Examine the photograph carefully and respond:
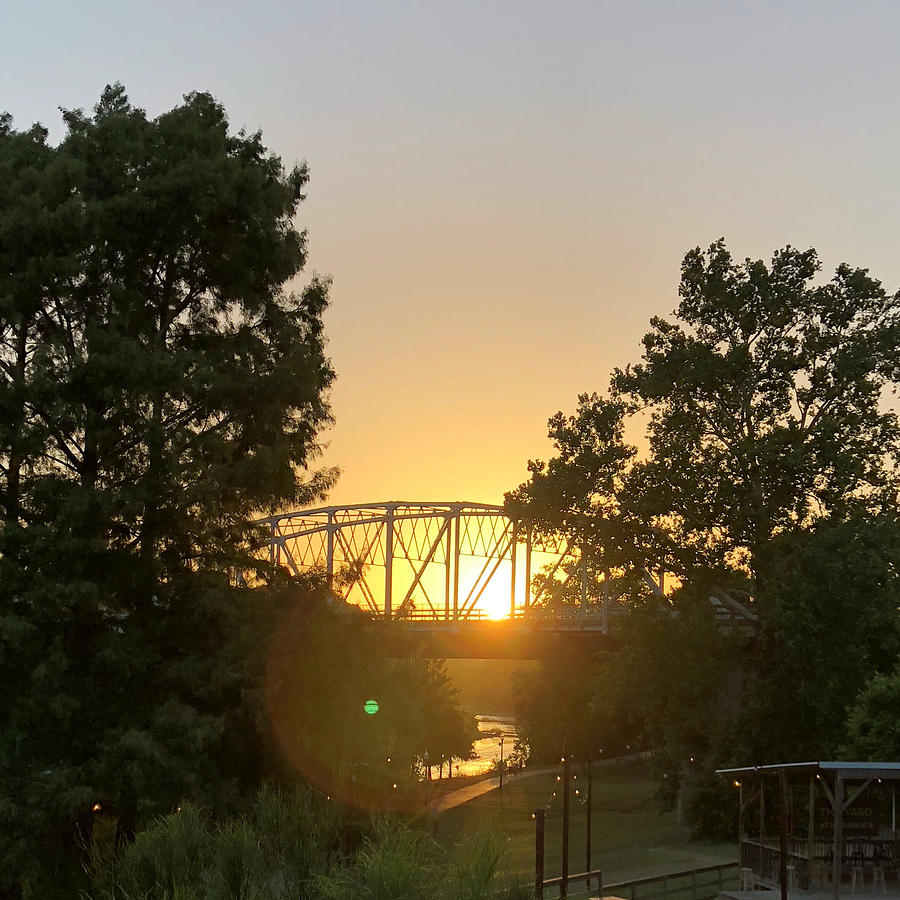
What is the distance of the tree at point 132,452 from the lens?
31.8 m

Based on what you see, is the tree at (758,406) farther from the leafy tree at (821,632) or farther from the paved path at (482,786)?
the paved path at (482,786)

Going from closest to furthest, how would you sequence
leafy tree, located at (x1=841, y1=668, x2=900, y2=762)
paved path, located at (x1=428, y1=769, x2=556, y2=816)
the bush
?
1. the bush
2. leafy tree, located at (x1=841, y1=668, x2=900, y2=762)
3. paved path, located at (x1=428, y1=769, x2=556, y2=816)

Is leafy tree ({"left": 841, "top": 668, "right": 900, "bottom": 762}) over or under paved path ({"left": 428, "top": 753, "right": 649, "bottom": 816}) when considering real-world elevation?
over

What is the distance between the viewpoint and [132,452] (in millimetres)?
34750

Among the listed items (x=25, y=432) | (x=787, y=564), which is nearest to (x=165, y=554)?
(x=25, y=432)

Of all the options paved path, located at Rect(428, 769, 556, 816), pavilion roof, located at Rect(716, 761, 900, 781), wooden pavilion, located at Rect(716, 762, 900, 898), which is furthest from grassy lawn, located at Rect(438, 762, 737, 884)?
pavilion roof, located at Rect(716, 761, 900, 781)

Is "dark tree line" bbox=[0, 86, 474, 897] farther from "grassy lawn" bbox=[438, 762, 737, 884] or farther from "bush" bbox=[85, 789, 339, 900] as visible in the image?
"bush" bbox=[85, 789, 339, 900]

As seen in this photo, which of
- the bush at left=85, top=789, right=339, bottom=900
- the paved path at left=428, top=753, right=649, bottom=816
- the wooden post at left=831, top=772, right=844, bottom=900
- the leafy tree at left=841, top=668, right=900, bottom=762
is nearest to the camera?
the bush at left=85, top=789, right=339, bottom=900

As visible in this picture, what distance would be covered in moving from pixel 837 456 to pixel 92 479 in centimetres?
2767

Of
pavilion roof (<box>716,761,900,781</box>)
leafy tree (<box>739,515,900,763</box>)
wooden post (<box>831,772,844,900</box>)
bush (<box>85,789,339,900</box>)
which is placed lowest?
wooden post (<box>831,772,844,900</box>)

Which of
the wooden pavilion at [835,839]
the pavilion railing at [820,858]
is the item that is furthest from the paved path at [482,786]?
the pavilion railing at [820,858]

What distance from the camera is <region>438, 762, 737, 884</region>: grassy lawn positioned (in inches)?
1870

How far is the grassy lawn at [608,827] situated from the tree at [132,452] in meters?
9.22

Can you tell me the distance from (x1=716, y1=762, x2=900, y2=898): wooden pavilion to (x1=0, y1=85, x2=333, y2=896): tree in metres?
14.1
